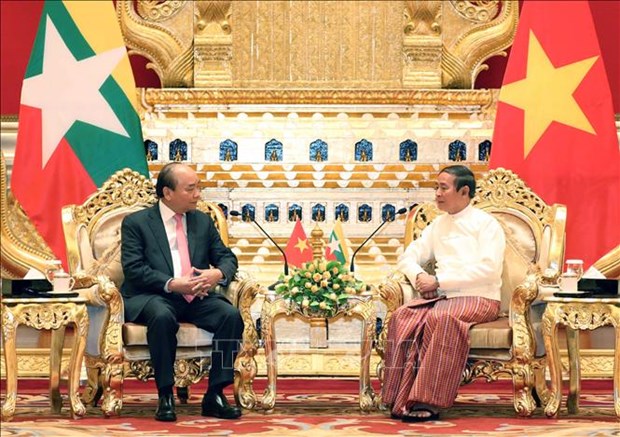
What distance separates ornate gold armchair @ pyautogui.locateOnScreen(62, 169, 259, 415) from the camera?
19.5 ft

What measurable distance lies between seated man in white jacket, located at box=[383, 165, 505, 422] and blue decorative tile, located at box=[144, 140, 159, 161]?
2.95m

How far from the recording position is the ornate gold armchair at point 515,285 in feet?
19.5

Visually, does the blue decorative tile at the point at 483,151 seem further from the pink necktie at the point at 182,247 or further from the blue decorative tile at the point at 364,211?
the pink necktie at the point at 182,247

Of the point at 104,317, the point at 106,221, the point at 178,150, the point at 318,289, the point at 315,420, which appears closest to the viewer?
the point at 315,420

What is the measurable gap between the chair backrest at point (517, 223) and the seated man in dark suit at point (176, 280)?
1136 millimetres

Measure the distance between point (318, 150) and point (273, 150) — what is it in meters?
0.32

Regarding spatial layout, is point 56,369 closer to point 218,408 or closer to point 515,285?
point 218,408

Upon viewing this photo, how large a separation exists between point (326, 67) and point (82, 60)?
6.54ft

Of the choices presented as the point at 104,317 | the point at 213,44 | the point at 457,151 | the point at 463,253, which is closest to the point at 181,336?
the point at 104,317

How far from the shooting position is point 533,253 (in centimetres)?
666

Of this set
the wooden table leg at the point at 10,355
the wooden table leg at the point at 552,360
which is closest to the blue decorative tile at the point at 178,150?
the wooden table leg at the point at 10,355

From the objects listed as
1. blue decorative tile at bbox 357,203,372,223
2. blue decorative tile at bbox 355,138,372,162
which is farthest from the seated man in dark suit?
blue decorative tile at bbox 355,138,372,162

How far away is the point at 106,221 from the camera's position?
6.67 metres

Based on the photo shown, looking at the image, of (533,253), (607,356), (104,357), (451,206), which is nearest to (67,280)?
(104,357)
